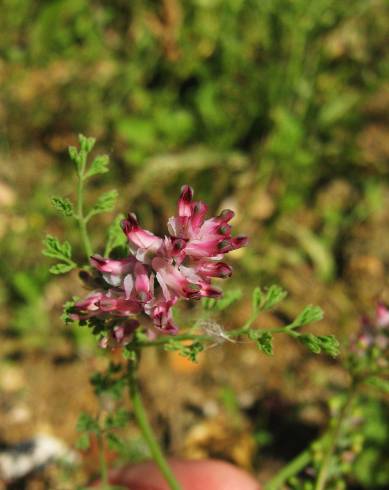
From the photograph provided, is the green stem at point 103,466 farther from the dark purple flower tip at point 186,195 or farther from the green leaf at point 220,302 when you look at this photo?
the dark purple flower tip at point 186,195

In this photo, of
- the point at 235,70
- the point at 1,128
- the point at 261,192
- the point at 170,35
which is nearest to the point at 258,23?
the point at 235,70

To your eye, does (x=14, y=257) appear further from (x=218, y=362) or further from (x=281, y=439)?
(x=281, y=439)

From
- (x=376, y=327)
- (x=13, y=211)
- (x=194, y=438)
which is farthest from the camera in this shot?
(x=13, y=211)

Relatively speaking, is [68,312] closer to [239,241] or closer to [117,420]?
[239,241]

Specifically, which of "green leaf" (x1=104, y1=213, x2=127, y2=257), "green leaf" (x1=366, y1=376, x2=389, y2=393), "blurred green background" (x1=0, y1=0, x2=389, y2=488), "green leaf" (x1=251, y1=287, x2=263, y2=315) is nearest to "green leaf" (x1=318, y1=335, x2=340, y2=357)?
"green leaf" (x1=251, y1=287, x2=263, y2=315)

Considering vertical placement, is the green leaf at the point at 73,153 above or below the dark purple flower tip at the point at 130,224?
above

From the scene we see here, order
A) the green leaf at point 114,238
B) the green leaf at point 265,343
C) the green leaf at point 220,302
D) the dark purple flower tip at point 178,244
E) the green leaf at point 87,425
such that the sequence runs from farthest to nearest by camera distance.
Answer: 1. the green leaf at point 87,425
2. the green leaf at point 220,302
3. the green leaf at point 114,238
4. the green leaf at point 265,343
5. the dark purple flower tip at point 178,244

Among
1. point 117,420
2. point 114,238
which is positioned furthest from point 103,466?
point 114,238

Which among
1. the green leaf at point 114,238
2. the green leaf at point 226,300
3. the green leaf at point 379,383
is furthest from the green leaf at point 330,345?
the green leaf at point 114,238
